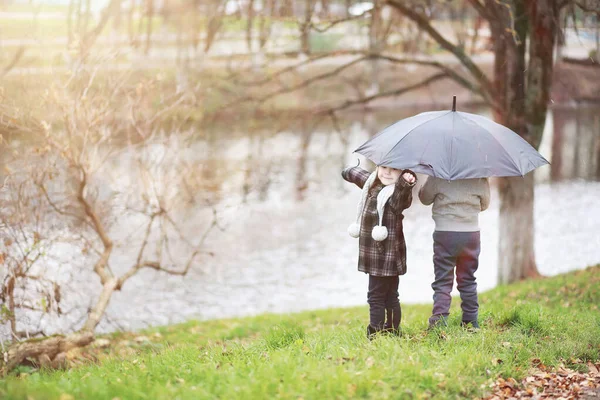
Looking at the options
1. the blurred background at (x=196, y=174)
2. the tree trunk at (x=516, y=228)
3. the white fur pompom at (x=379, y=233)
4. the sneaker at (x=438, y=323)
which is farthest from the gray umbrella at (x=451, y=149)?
the tree trunk at (x=516, y=228)

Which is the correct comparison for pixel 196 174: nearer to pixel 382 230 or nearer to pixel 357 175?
pixel 357 175

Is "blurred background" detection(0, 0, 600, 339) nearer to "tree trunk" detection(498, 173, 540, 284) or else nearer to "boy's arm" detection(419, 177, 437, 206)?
"tree trunk" detection(498, 173, 540, 284)

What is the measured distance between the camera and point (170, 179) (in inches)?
336

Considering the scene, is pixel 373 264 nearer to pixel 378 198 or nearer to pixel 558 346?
pixel 378 198

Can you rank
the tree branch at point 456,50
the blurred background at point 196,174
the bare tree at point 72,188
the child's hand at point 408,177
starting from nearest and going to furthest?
1. the child's hand at point 408,177
2. the bare tree at point 72,188
3. the blurred background at point 196,174
4. the tree branch at point 456,50

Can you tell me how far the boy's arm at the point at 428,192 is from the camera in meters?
5.05

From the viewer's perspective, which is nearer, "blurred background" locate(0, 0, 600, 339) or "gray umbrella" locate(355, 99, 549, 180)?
"gray umbrella" locate(355, 99, 549, 180)

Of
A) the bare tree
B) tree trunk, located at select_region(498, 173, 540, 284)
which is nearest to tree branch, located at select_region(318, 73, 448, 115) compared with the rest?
tree trunk, located at select_region(498, 173, 540, 284)

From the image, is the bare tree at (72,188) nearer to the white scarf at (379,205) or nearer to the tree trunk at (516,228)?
the white scarf at (379,205)

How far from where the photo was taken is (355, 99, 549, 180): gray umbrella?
464 centimetres

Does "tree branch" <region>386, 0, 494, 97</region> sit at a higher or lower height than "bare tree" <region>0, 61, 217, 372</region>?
higher

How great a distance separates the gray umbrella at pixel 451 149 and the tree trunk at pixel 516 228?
4710mm

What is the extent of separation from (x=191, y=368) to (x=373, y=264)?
4.85ft

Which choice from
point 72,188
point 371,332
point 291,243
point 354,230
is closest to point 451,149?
point 354,230
